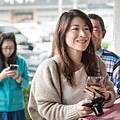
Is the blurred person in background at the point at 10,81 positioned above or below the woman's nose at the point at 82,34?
below

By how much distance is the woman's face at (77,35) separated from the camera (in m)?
1.51

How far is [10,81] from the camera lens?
9.41 feet

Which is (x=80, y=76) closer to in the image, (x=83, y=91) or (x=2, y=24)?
(x=83, y=91)

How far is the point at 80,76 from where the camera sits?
1.53 metres

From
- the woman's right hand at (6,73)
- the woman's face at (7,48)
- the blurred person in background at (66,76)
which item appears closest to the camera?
the blurred person in background at (66,76)

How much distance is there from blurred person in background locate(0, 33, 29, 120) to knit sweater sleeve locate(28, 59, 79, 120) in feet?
4.38

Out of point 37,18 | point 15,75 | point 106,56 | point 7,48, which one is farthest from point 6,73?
point 37,18

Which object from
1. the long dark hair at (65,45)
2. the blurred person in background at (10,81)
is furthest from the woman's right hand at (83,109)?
the blurred person in background at (10,81)

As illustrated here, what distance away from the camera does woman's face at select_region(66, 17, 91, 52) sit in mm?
1506

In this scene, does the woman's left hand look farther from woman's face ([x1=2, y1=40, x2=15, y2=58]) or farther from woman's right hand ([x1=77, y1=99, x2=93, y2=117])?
woman's right hand ([x1=77, y1=99, x2=93, y2=117])

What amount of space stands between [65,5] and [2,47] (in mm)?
992

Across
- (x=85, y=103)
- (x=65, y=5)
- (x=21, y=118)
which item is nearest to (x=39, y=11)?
(x=65, y=5)

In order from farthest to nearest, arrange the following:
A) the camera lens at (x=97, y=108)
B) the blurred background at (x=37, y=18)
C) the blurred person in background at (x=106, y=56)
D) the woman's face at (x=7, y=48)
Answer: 1. the blurred background at (x=37, y=18)
2. the woman's face at (x=7, y=48)
3. the blurred person in background at (x=106, y=56)
4. the camera lens at (x=97, y=108)

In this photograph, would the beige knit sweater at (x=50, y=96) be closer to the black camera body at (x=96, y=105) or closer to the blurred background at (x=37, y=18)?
the black camera body at (x=96, y=105)
